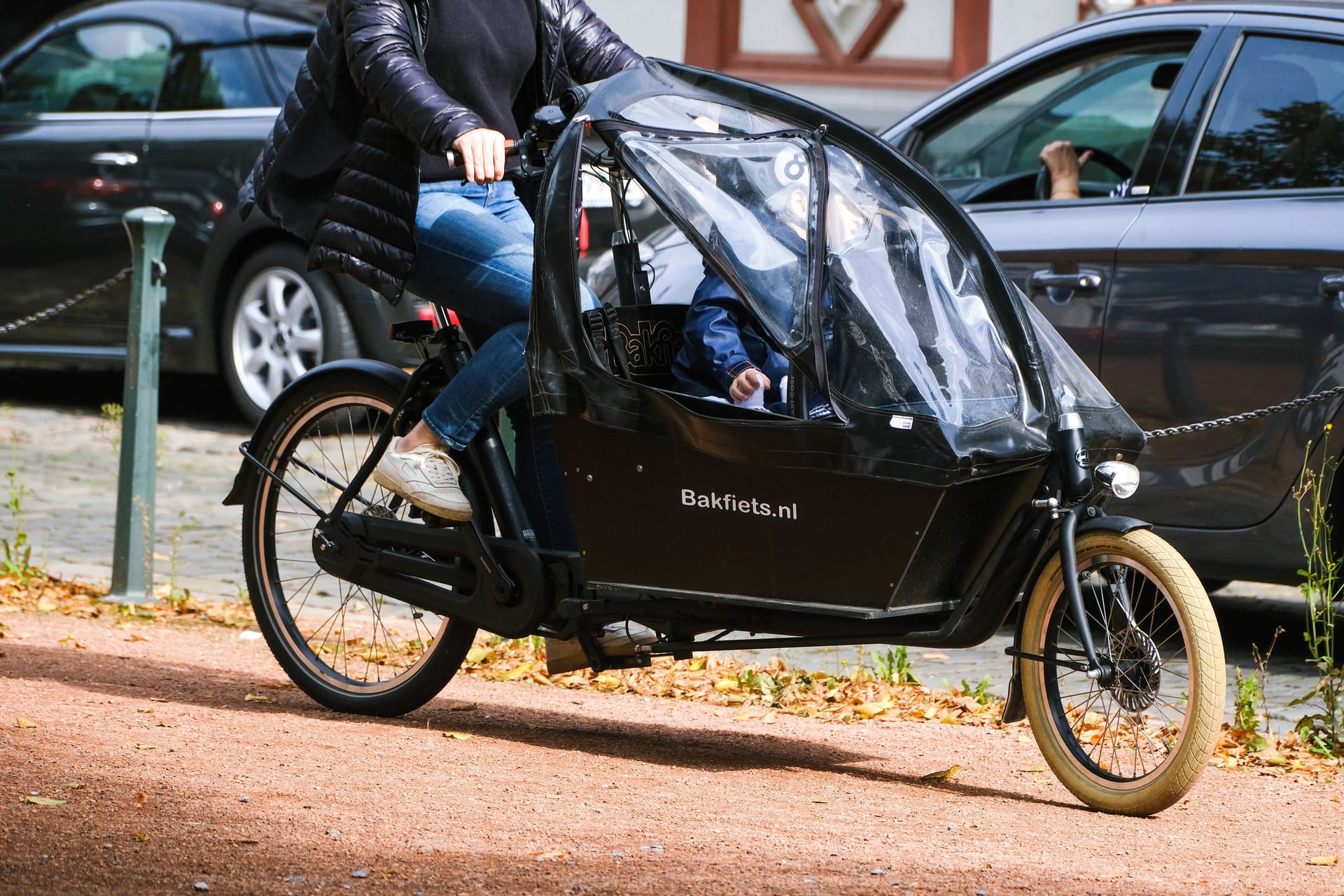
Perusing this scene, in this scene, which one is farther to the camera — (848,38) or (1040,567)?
(848,38)

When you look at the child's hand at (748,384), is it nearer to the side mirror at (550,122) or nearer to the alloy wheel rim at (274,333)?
the side mirror at (550,122)

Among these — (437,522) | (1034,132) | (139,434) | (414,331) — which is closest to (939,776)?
(437,522)

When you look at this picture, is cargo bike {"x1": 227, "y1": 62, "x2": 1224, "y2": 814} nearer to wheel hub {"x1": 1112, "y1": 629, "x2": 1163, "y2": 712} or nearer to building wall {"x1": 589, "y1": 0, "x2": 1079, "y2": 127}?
wheel hub {"x1": 1112, "y1": 629, "x2": 1163, "y2": 712}

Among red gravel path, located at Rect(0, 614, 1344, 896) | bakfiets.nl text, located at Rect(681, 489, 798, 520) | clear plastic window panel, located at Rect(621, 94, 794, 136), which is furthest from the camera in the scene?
clear plastic window panel, located at Rect(621, 94, 794, 136)

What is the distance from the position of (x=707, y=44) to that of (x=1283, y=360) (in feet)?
33.1

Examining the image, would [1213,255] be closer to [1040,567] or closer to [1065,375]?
[1065,375]

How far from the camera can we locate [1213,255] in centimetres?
552

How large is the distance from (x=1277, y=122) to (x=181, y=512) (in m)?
4.53

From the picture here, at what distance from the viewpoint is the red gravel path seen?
11.1 ft

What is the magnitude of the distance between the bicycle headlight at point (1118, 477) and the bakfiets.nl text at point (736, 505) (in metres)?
0.63

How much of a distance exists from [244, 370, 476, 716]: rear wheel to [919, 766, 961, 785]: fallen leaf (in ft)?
3.74

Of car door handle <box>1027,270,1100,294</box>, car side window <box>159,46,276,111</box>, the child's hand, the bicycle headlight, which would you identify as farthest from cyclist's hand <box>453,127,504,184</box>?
car side window <box>159,46,276,111</box>

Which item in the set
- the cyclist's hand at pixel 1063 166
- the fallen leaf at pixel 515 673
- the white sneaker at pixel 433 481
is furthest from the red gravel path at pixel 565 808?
the cyclist's hand at pixel 1063 166

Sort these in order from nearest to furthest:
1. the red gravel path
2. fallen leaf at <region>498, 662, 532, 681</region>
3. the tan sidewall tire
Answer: the red gravel path, the tan sidewall tire, fallen leaf at <region>498, 662, 532, 681</region>
